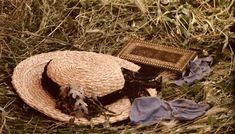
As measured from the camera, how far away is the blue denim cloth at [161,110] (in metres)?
2.40

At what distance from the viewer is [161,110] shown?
2.44m

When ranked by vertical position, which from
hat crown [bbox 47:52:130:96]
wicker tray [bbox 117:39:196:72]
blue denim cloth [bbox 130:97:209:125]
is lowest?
blue denim cloth [bbox 130:97:209:125]

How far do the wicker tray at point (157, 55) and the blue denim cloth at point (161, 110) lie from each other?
0.33m

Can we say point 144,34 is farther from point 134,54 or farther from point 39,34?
point 39,34

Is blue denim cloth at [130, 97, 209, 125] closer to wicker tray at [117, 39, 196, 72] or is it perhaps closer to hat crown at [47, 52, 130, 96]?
hat crown at [47, 52, 130, 96]

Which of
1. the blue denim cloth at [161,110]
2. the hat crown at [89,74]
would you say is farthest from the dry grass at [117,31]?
the hat crown at [89,74]

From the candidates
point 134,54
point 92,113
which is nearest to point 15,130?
point 92,113

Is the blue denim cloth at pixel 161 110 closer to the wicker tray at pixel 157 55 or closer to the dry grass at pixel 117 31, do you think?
the dry grass at pixel 117 31

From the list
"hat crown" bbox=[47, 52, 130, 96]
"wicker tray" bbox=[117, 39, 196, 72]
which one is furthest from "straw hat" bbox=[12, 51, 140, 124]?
"wicker tray" bbox=[117, 39, 196, 72]

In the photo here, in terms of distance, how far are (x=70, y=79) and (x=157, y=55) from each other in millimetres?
639

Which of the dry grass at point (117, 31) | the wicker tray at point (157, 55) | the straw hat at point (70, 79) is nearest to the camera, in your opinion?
the straw hat at point (70, 79)

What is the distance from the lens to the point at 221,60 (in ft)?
9.51

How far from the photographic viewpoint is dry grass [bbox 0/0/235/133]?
2.61 meters

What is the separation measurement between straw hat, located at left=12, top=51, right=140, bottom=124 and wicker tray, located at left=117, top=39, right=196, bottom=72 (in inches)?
9.2
